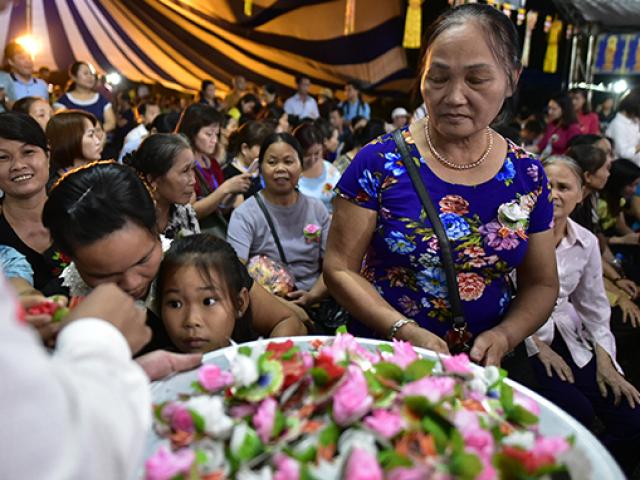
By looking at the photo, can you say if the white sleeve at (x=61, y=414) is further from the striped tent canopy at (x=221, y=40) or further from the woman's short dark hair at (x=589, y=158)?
the striped tent canopy at (x=221, y=40)

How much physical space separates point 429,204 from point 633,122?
4464 mm

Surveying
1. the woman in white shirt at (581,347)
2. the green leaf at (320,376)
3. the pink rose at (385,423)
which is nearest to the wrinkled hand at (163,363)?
the green leaf at (320,376)

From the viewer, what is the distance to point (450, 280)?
1370 mm

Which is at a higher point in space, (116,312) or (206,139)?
(116,312)

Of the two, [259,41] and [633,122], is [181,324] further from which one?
[259,41]

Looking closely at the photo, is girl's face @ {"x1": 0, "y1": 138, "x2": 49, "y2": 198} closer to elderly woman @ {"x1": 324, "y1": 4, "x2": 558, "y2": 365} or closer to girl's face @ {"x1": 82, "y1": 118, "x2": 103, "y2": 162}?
girl's face @ {"x1": 82, "y1": 118, "x2": 103, "y2": 162}

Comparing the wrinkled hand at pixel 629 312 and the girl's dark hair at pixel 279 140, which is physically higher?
the girl's dark hair at pixel 279 140

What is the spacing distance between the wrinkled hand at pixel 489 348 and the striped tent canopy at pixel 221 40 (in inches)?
374

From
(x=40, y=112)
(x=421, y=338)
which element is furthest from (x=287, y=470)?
(x=40, y=112)

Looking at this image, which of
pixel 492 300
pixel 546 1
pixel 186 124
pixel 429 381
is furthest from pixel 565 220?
pixel 546 1

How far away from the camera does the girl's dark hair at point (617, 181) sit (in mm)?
3695

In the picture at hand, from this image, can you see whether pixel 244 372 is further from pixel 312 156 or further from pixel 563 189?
pixel 312 156

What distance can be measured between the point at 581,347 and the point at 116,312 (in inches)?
74.0

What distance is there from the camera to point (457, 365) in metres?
0.97
